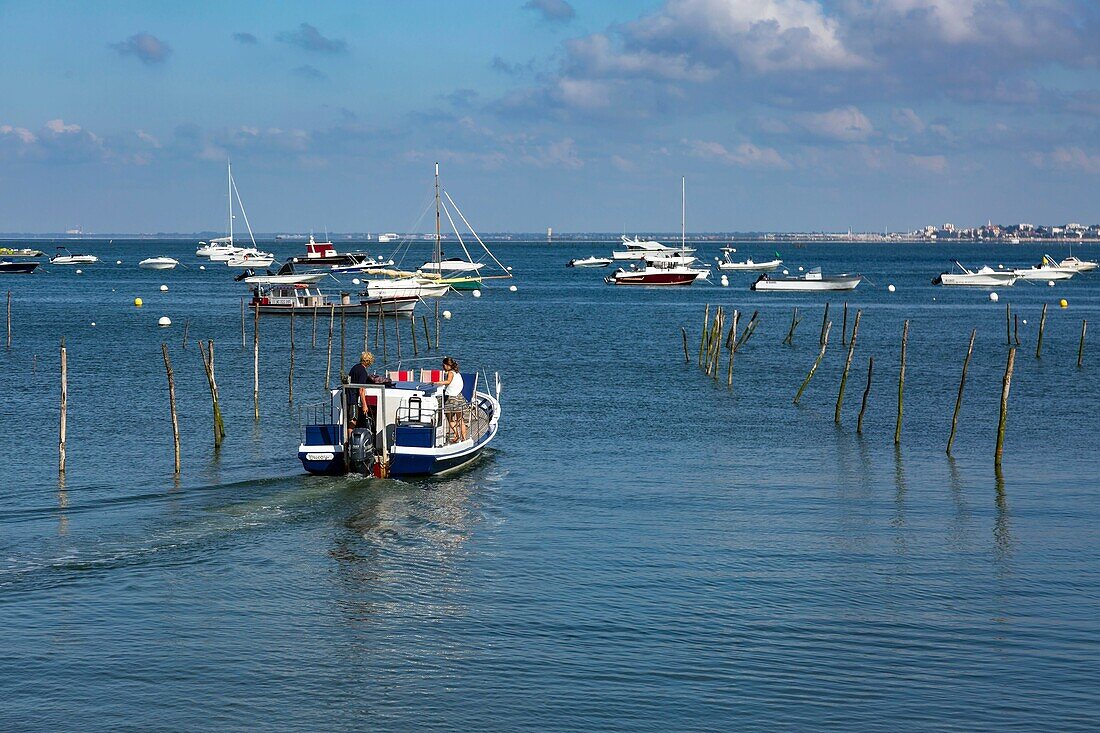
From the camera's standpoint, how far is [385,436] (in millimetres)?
27672

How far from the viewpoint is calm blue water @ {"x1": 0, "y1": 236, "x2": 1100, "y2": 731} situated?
15555 mm

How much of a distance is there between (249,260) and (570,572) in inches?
5934

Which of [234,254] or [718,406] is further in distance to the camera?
[234,254]

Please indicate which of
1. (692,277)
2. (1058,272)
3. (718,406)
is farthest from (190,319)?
(1058,272)

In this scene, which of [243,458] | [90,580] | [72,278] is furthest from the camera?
[72,278]

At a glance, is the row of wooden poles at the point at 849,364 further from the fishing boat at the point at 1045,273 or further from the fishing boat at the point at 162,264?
the fishing boat at the point at 162,264

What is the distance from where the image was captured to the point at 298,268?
136 metres

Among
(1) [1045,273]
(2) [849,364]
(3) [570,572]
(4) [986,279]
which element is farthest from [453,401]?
(1) [1045,273]

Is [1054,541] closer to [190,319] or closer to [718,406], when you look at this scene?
[718,406]

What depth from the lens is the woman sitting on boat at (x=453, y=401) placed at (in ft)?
96.4

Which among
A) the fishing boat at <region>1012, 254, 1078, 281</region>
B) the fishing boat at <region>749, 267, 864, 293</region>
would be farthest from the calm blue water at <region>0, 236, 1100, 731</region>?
the fishing boat at <region>1012, 254, 1078, 281</region>

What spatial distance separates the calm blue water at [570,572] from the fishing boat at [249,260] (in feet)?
397

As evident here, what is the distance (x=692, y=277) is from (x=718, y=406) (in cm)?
8029

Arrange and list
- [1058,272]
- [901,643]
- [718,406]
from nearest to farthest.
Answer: [901,643]
[718,406]
[1058,272]
